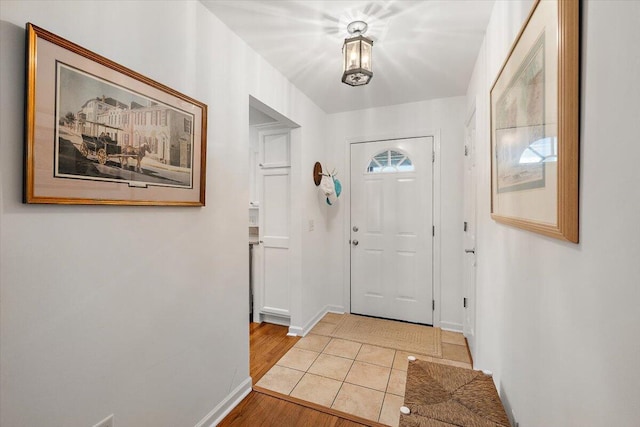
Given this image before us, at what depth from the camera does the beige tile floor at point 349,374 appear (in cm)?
188

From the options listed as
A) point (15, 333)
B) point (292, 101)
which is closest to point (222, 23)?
point (292, 101)

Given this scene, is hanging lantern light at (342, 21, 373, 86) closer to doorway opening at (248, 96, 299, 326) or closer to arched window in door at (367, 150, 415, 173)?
doorway opening at (248, 96, 299, 326)

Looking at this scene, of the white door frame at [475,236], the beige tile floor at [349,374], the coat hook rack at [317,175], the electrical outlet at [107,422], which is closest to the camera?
the electrical outlet at [107,422]

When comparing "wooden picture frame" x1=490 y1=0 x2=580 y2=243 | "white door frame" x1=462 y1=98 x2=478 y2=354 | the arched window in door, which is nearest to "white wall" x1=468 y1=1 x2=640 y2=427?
"wooden picture frame" x1=490 y1=0 x2=580 y2=243

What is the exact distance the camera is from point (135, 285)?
4.19 ft

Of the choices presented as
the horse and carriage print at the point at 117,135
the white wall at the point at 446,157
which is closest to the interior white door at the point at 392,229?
the white wall at the point at 446,157

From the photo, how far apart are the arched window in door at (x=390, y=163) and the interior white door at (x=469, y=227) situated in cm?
57

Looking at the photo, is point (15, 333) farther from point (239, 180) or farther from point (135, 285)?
point (239, 180)

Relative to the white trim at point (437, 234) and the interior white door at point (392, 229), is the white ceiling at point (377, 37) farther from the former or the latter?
the interior white door at point (392, 229)

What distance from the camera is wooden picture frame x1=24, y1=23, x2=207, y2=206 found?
943 millimetres

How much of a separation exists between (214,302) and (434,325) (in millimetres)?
2298

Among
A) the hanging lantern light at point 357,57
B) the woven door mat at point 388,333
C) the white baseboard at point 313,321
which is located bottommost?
the woven door mat at point 388,333

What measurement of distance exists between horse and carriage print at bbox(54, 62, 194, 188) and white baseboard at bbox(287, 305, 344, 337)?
1887 mm

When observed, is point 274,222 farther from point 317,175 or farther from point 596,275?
point 596,275
